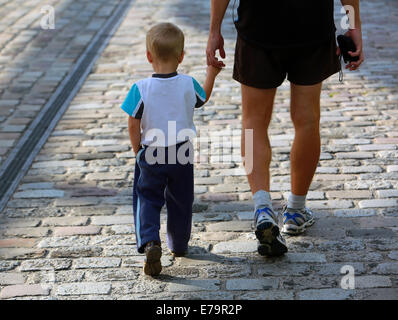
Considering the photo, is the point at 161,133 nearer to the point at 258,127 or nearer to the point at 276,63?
the point at 258,127

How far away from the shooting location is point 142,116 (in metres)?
3.57

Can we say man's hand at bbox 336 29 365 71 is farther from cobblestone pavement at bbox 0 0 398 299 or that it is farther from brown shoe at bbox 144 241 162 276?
brown shoe at bbox 144 241 162 276

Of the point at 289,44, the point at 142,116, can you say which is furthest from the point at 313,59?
the point at 142,116

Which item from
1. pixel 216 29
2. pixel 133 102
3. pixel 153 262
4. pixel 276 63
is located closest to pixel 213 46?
pixel 216 29

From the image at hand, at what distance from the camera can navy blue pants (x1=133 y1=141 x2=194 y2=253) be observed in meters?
3.63

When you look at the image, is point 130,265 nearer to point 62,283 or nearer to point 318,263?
point 62,283

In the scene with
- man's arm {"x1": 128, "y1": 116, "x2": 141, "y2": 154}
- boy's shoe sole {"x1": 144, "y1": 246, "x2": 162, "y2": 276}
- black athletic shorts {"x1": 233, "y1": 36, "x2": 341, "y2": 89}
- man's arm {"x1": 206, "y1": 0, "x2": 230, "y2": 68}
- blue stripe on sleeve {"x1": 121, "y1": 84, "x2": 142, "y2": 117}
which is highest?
man's arm {"x1": 206, "y1": 0, "x2": 230, "y2": 68}

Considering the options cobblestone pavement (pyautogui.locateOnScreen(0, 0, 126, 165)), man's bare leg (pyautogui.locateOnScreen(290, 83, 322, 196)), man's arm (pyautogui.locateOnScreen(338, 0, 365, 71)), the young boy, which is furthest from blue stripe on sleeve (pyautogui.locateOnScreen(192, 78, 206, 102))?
cobblestone pavement (pyautogui.locateOnScreen(0, 0, 126, 165))

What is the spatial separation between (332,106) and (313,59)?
9.29ft

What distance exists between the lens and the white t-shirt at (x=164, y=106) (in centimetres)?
352

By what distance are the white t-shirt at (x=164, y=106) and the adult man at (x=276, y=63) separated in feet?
0.91

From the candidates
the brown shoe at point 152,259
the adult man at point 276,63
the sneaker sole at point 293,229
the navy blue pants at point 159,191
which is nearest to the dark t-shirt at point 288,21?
the adult man at point 276,63

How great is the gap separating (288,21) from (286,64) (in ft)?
0.75

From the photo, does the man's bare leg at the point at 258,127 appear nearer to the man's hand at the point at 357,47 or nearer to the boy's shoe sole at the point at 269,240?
the boy's shoe sole at the point at 269,240
